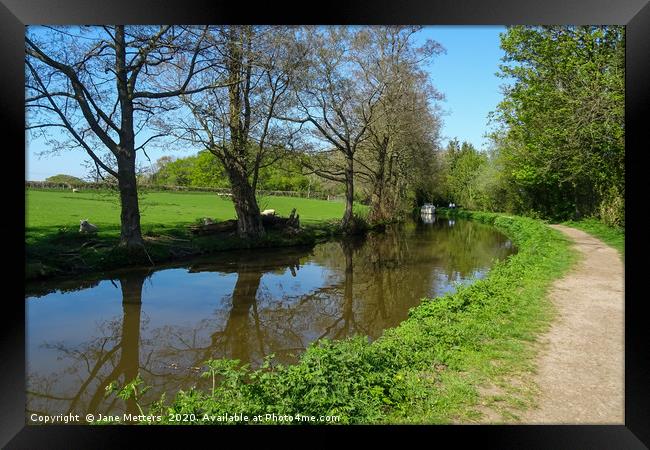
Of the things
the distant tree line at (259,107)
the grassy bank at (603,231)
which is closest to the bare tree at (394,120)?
the distant tree line at (259,107)

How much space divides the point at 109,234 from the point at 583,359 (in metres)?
14.0

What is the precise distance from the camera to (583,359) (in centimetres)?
476

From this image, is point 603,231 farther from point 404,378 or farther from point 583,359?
point 404,378

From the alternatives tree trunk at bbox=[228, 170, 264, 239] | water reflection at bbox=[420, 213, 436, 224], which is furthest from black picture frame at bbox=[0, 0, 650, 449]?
water reflection at bbox=[420, 213, 436, 224]

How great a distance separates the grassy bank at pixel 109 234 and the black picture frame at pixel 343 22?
7.02 ft

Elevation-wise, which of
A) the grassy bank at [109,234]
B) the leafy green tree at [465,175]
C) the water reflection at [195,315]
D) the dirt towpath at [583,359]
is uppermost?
the leafy green tree at [465,175]

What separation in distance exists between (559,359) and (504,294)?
3466 millimetres

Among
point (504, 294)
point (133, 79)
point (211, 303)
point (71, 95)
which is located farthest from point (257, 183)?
point (504, 294)

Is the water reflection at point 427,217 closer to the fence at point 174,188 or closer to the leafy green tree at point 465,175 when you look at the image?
the leafy green tree at point 465,175

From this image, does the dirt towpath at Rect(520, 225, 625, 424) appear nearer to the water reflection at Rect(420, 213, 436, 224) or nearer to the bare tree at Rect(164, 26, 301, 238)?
the bare tree at Rect(164, 26, 301, 238)

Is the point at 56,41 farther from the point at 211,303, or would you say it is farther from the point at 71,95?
the point at 211,303

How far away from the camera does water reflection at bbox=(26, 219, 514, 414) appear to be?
17.9 ft

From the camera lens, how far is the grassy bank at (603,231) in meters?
14.7

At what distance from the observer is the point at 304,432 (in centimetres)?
329
